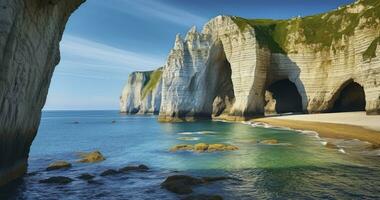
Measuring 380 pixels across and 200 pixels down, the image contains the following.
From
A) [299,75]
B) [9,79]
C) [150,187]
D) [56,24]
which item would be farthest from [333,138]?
[299,75]

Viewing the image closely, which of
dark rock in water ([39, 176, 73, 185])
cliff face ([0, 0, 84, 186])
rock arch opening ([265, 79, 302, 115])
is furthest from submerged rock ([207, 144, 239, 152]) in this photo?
rock arch opening ([265, 79, 302, 115])

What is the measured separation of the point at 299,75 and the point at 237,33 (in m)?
15.4

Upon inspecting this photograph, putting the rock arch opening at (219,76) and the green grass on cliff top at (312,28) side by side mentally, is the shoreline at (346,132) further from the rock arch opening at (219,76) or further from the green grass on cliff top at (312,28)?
the rock arch opening at (219,76)

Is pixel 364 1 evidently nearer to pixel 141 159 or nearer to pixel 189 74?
pixel 189 74

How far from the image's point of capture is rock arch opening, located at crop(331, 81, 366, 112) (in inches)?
2562

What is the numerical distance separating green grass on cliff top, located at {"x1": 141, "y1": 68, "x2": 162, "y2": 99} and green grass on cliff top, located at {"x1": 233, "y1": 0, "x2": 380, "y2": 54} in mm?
88887

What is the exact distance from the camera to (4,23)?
12328 millimetres

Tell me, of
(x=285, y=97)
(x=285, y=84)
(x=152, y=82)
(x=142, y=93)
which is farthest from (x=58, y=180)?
(x=142, y=93)

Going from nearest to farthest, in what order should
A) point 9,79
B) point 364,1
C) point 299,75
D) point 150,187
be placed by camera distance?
1. point 9,79
2. point 150,187
3. point 364,1
4. point 299,75

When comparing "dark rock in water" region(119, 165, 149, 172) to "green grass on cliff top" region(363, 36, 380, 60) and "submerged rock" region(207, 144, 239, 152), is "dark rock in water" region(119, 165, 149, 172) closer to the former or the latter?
"submerged rock" region(207, 144, 239, 152)

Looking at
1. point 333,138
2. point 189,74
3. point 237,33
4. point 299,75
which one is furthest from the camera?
point 189,74

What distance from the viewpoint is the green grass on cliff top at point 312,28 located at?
61969 millimetres

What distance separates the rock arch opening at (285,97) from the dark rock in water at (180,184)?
67.5m

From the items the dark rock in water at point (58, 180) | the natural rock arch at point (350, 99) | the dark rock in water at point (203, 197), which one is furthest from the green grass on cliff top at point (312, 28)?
the dark rock in water at point (58, 180)
